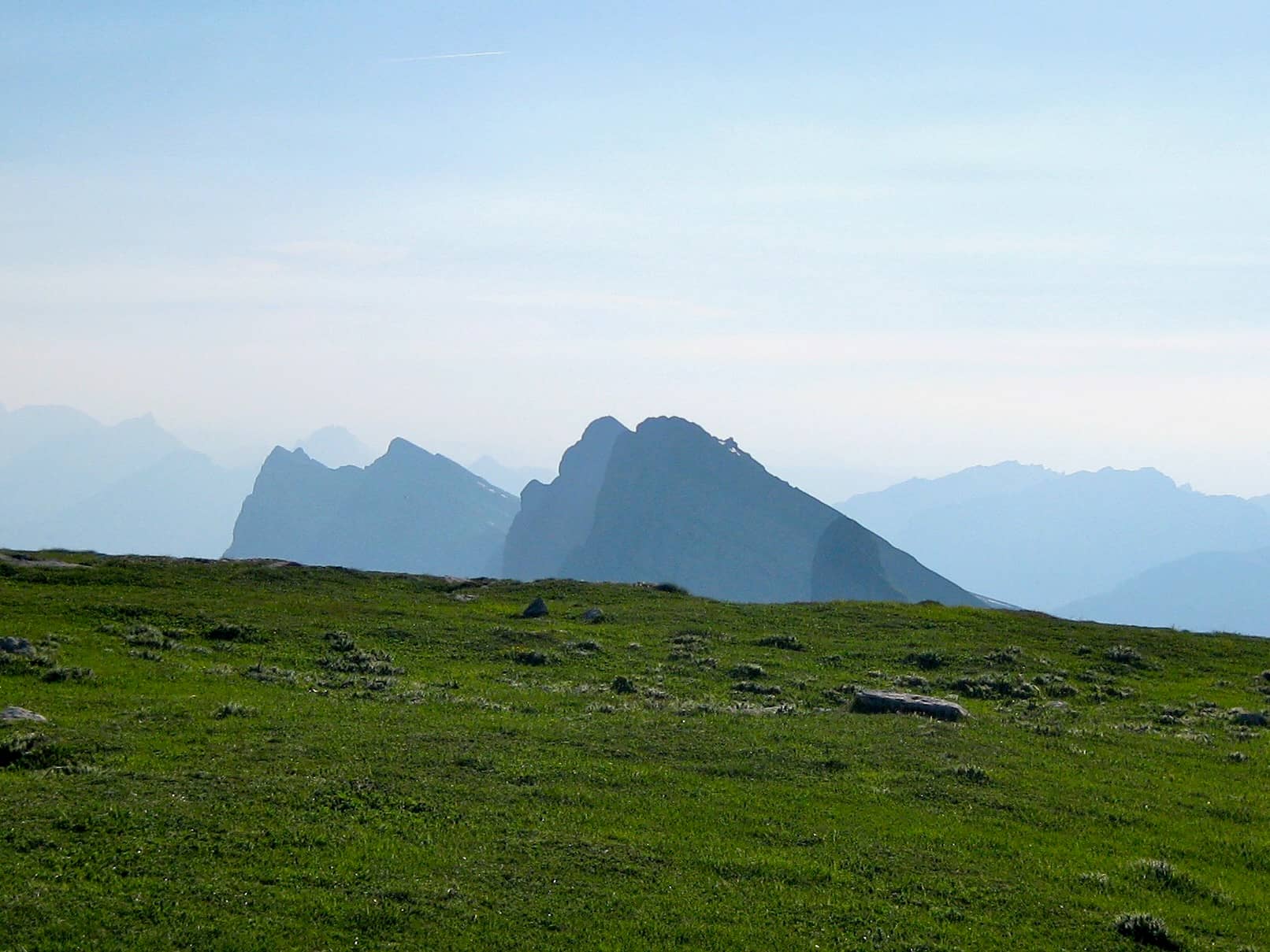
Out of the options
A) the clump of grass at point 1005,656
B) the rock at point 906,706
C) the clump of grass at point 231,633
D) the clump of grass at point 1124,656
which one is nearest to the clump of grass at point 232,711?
the clump of grass at point 231,633

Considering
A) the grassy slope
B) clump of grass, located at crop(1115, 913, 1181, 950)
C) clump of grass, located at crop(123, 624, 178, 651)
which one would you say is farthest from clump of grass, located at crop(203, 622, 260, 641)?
clump of grass, located at crop(1115, 913, 1181, 950)

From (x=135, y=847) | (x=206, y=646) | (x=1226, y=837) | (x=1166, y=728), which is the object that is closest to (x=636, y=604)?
(x=206, y=646)

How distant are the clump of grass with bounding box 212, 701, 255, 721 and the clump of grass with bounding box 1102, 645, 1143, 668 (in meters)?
39.4

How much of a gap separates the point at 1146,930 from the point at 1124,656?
1384 inches

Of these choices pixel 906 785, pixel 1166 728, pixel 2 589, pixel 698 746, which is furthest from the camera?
pixel 2 589

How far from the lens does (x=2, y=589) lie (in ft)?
147

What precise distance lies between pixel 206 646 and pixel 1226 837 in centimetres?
3367

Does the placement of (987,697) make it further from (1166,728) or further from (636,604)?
(636,604)

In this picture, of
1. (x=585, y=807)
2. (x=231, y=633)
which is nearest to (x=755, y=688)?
(x=585, y=807)

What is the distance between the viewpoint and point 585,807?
2056 centimetres

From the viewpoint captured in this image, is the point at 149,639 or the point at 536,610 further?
the point at 536,610

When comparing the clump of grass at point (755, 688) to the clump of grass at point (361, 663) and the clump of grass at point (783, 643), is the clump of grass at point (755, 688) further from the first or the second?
the clump of grass at point (361, 663)

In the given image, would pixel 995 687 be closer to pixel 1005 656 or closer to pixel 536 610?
pixel 1005 656

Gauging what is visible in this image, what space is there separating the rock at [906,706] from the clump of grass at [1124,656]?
18.8 metres
